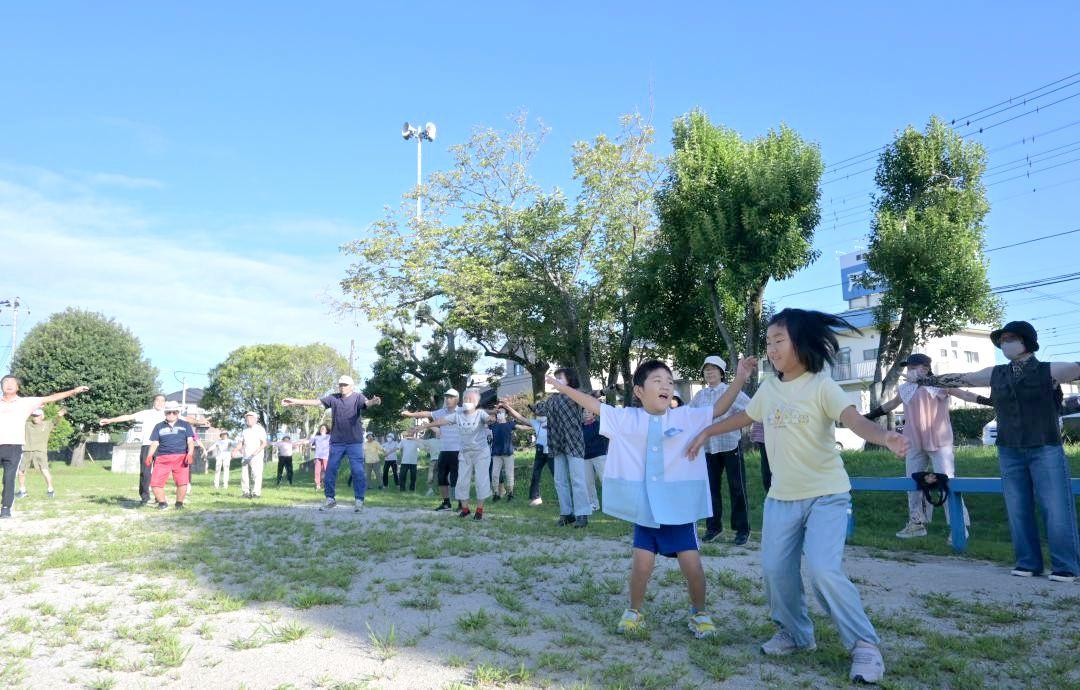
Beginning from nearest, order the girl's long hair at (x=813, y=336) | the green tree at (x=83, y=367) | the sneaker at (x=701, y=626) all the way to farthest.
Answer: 1. the girl's long hair at (x=813, y=336)
2. the sneaker at (x=701, y=626)
3. the green tree at (x=83, y=367)

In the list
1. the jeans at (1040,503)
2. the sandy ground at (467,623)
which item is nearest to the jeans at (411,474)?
the sandy ground at (467,623)

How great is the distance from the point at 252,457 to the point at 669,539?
14.4 m

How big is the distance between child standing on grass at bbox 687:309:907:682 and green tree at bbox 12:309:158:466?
176 feet

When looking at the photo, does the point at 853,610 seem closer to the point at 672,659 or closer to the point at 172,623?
the point at 672,659

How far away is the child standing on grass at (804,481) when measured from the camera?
3863 millimetres

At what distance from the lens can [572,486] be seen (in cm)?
988

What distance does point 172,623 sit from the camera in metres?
4.83

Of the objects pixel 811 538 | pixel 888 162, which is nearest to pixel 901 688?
pixel 811 538

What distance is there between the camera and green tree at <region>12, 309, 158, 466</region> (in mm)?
49438

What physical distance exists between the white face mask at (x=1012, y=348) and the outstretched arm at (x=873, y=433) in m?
3.49

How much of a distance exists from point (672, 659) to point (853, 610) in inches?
37.9

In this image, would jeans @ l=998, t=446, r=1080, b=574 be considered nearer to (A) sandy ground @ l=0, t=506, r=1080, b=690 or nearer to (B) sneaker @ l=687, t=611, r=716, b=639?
(A) sandy ground @ l=0, t=506, r=1080, b=690

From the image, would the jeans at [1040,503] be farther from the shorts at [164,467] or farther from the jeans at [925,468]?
the shorts at [164,467]

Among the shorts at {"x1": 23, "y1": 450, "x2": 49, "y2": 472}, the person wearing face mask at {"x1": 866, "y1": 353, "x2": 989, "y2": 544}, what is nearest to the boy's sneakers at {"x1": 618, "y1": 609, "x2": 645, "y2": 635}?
the person wearing face mask at {"x1": 866, "y1": 353, "x2": 989, "y2": 544}
